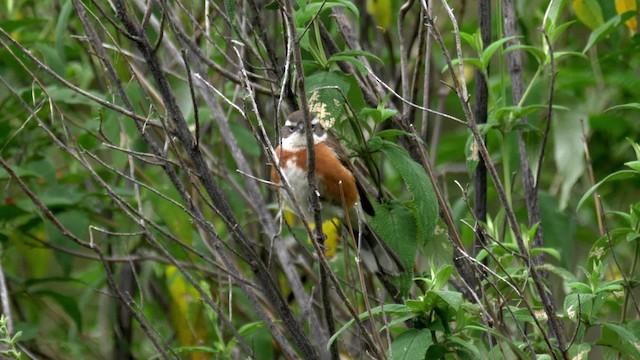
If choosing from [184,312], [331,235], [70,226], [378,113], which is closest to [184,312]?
[184,312]

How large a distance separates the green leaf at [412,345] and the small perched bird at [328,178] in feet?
3.24

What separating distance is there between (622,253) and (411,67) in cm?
139

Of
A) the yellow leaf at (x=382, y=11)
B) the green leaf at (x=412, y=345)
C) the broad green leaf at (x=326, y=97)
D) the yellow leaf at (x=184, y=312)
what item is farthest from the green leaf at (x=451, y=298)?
the yellow leaf at (x=382, y=11)

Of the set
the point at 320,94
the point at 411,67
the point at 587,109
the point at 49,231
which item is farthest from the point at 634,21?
the point at 49,231

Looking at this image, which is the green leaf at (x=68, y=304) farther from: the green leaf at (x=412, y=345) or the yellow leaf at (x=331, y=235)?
the green leaf at (x=412, y=345)

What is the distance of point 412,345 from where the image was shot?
266 centimetres

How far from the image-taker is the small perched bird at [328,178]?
3900 millimetres

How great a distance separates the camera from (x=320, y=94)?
119 inches

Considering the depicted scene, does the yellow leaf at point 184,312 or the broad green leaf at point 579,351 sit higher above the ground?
the broad green leaf at point 579,351

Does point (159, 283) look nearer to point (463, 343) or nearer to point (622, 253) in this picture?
point (622, 253)

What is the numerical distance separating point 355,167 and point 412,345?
131cm

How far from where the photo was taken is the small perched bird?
3.90 metres

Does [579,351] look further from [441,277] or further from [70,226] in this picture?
[70,226]

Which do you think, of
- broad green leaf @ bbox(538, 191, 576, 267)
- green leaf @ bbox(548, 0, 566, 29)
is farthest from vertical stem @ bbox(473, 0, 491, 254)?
green leaf @ bbox(548, 0, 566, 29)
